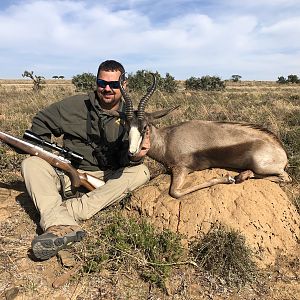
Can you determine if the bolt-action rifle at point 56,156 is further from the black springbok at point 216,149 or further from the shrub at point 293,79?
the shrub at point 293,79

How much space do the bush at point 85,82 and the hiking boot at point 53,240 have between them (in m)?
20.3

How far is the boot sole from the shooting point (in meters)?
3.94

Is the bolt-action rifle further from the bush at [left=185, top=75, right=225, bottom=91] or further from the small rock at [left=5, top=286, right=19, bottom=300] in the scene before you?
the bush at [left=185, top=75, right=225, bottom=91]

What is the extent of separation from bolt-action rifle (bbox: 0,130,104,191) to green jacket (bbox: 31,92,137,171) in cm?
15

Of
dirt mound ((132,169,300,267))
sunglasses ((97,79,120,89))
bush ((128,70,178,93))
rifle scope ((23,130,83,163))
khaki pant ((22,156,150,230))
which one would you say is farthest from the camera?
bush ((128,70,178,93))

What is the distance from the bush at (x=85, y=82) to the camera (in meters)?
24.2

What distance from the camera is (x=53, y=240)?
4000mm

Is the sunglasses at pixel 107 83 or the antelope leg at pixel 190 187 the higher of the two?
the sunglasses at pixel 107 83

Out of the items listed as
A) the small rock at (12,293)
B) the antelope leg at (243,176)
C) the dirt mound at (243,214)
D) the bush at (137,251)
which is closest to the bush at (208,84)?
the antelope leg at (243,176)

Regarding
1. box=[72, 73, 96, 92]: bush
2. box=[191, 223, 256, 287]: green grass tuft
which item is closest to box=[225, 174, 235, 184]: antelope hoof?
box=[191, 223, 256, 287]: green grass tuft

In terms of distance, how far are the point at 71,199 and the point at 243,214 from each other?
2301mm

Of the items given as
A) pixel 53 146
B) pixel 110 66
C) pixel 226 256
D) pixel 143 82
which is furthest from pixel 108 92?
pixel 143 82

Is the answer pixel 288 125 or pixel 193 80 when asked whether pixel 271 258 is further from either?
pixel 193 80

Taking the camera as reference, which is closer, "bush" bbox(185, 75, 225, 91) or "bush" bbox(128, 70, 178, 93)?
"bush" bbox(128, 70, 178, 93)
